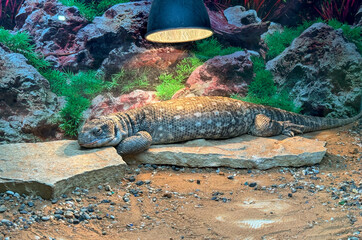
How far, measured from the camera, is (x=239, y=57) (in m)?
7.55

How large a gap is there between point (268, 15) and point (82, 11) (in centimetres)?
405

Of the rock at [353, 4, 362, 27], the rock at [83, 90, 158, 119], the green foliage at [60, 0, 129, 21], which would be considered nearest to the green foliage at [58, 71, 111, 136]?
the rock at [83, 90, 158, 119]

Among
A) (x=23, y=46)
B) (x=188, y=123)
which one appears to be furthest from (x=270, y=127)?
(x=23, y=46)

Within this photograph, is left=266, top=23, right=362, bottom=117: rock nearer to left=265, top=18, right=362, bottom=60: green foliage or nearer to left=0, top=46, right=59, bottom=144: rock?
left=265, top=18, right=362, bottom=60: green foliage

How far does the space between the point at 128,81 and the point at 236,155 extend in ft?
9.19

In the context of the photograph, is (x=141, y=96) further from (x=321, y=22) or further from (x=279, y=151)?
(x=321, y=22)

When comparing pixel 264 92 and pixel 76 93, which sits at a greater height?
pixel 76 93

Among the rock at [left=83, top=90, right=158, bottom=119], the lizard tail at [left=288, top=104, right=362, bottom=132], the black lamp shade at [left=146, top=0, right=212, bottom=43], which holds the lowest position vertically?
the lizard tail at [left=288, top=104, right=362, bottom=132]

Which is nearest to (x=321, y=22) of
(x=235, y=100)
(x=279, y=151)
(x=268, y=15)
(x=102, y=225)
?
(x=268, y=15)

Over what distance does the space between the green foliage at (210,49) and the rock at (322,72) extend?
969mm

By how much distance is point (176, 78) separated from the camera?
737 cm

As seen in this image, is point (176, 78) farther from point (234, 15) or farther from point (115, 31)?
point (234, 15)

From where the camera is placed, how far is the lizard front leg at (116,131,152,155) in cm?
574

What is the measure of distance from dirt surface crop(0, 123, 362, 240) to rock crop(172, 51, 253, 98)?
232 cm
